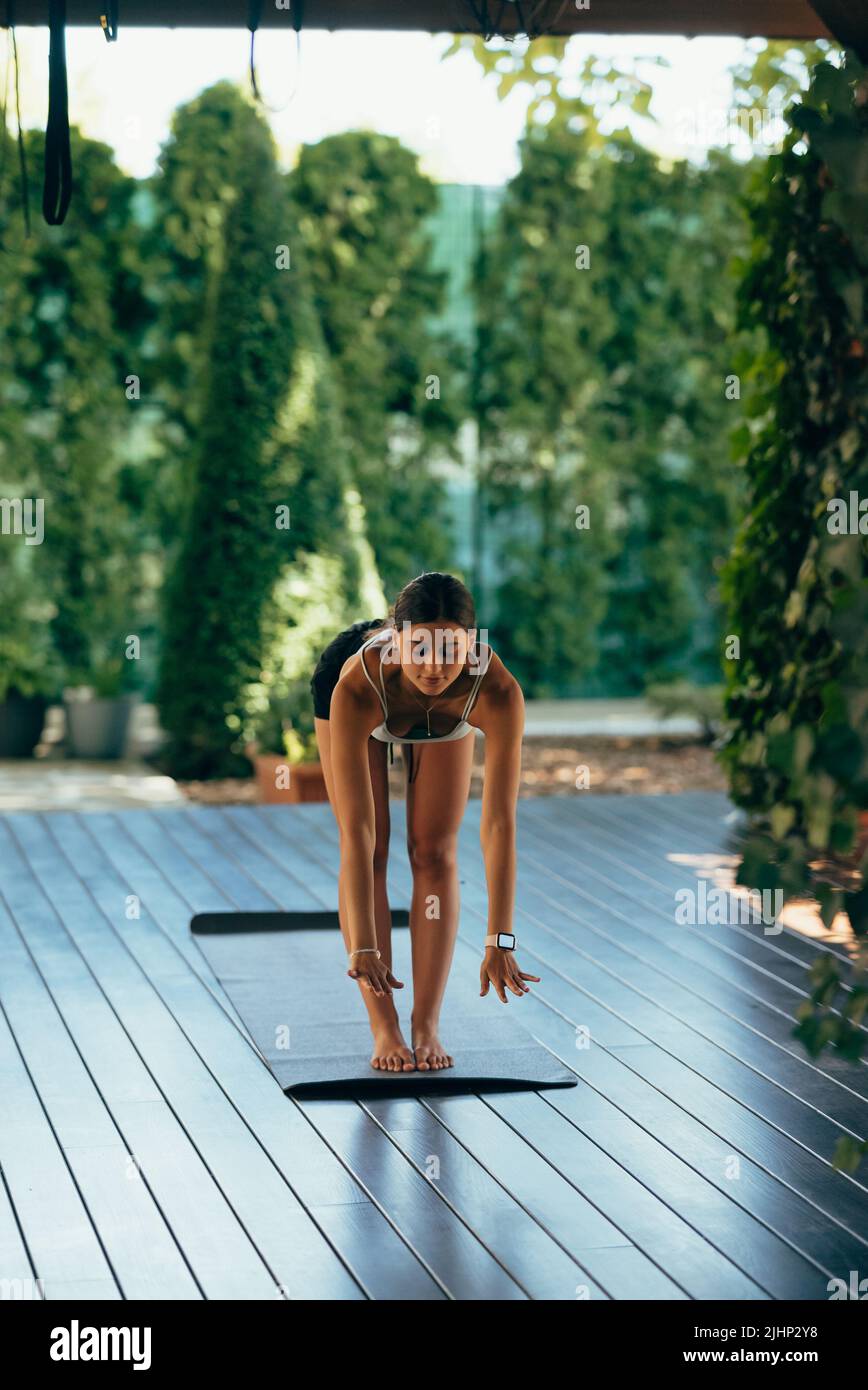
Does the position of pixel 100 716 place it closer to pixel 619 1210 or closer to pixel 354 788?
pixel 354 788

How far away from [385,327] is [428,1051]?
6.36 meters

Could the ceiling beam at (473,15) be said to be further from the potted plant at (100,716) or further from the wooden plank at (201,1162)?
the potted plant at (100,716)

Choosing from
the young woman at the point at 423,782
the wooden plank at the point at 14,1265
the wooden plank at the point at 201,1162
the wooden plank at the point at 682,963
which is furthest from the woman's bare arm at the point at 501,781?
the wooden plank at the point at 14,1265

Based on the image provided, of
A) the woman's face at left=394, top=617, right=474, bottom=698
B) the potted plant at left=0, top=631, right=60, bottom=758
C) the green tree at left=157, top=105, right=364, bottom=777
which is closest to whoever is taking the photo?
the woman's face at left=394, top=617, right=474, bottom=698

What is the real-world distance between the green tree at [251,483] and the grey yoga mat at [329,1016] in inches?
115

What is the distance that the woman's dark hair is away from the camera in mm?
3281

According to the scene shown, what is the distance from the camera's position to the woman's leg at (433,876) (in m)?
3.56

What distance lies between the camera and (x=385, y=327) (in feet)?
30.6

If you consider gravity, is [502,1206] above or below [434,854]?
below

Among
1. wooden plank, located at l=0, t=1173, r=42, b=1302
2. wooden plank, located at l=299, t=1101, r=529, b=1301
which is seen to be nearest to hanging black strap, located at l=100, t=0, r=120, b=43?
wooden plank, located at l=299, t=1101, r=529, b=1301

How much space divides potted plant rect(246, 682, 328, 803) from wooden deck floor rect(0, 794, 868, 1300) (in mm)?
1918

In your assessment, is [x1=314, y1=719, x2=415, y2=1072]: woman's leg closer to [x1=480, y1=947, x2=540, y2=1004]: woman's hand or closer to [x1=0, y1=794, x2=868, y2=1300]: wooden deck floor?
[x1=0, y1=794, x2=868, y2=1300]: wooden deck floor
